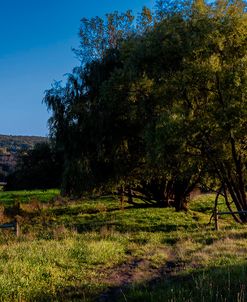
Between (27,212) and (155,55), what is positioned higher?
(155,55)

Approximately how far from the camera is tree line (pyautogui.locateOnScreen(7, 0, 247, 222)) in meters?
18.8

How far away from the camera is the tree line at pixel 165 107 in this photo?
61.7 feet

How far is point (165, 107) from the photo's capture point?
21.1 metres

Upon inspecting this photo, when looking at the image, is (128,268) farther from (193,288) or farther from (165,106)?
(165,106)

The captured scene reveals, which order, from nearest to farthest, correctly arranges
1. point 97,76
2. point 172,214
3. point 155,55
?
point 155,55
point 97,76
point 172,214

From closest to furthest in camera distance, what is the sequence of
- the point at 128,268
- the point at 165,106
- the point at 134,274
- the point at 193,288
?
the point at 193,288
the point at 134,274
the point at 128,268
the point at 165,106

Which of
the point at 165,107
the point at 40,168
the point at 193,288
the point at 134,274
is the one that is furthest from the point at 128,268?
the point at 40,168

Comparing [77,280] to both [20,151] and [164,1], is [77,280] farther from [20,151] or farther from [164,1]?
[20,151]

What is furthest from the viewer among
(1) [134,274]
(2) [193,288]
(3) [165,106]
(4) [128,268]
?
(3) [165,106]

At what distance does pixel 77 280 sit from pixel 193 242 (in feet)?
21.6

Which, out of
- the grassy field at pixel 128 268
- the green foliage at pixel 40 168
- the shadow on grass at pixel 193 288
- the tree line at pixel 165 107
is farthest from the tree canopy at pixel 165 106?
the shadow on grass at pixel 193 288

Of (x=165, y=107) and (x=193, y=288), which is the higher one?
(x=165, y=107)

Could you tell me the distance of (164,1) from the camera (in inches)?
867

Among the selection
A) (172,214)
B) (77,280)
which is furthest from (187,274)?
(172,214)
